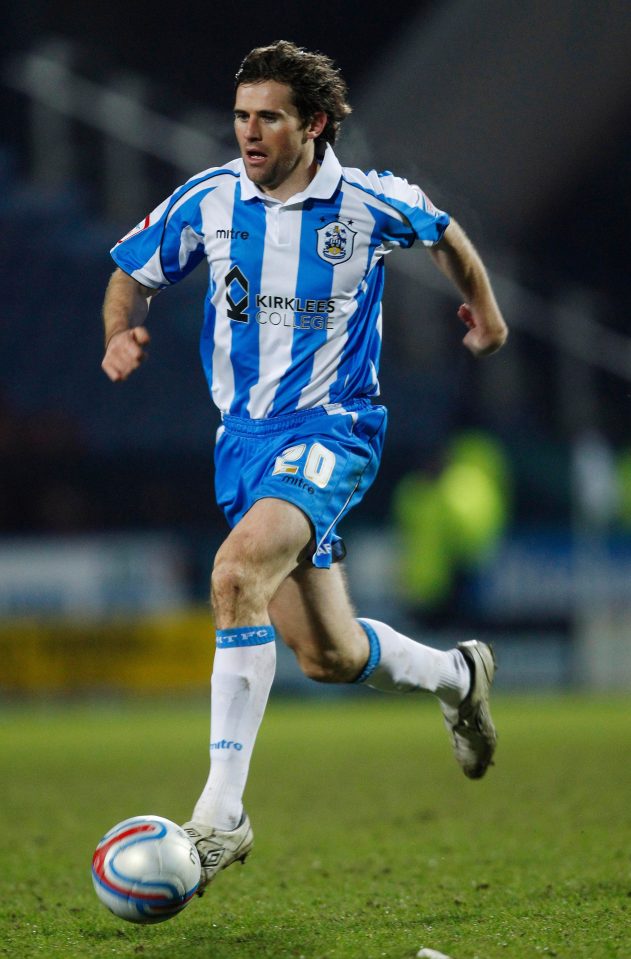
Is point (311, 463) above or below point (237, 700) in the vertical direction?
above

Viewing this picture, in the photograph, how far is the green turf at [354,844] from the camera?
322 centimetres

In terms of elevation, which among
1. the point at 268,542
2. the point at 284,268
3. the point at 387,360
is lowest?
the point at 268,542

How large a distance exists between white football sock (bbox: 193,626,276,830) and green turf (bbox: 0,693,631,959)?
372mm

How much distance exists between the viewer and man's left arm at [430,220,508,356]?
4.30 m

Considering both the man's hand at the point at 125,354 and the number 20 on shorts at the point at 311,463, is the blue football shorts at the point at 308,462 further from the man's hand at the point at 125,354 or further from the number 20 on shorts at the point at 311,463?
the man's hand at the point at 125,354

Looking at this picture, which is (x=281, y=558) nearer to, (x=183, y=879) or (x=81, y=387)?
(x=183, y=879)

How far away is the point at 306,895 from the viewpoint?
3852mm

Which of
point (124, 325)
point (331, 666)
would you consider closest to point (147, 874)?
point (331, 666)

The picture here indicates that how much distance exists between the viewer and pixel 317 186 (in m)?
4.07

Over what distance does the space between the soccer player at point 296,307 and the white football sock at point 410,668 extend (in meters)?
0.01

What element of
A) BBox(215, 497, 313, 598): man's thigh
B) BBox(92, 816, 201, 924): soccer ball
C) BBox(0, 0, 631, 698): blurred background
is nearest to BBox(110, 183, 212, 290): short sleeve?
BBox(215, 497, 313, 598): man's thigh

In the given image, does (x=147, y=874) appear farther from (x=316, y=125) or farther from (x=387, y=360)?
(x=387, y=360)

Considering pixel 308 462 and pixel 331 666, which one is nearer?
pixel 308 462

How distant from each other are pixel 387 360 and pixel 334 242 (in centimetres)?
1219
